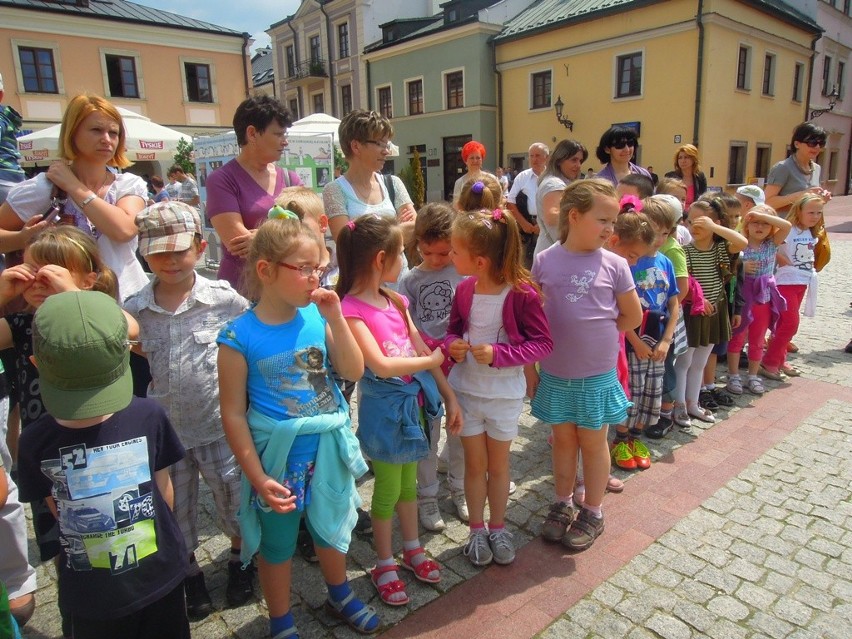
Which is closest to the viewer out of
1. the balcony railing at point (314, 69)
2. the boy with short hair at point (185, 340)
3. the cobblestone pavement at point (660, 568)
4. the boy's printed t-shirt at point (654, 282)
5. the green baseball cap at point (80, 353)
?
the green baseball cap at point (80, 353)

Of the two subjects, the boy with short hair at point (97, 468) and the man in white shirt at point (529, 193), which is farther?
the man in white shirt at point (529, 193)

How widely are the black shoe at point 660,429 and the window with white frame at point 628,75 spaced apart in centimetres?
2007

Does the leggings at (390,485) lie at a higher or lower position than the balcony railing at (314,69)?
lower

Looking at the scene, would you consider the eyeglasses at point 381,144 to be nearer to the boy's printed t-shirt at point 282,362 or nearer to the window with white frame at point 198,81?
the boy's printed t-shirt at point 282,362

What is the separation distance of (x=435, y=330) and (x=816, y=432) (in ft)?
10.2

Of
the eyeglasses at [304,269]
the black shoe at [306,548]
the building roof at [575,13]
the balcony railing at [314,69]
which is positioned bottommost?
the black shoe at [306,548]

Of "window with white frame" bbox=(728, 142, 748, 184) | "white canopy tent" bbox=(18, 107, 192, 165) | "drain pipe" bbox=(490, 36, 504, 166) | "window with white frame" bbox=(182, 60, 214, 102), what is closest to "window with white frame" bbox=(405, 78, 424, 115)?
"drain pipe" bbox=(490, 36, 504, 166)

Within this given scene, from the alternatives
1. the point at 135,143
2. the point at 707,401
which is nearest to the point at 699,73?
the point at 135,143

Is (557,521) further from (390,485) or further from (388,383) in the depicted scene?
(388,383)

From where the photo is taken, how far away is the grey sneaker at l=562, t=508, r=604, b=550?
9.22 feet

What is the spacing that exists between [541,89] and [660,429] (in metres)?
23.2

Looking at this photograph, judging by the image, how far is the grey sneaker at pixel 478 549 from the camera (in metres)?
2.71

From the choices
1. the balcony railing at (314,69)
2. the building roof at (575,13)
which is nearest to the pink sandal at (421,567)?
the building roof at (575,13)

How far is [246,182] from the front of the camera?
2.97m
